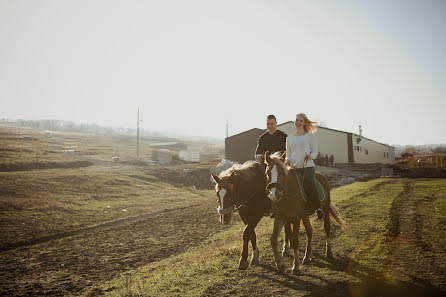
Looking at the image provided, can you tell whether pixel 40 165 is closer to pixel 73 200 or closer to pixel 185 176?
pixel 73 200

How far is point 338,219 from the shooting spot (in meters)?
7.86

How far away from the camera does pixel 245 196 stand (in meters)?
6.57

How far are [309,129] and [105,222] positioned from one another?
44.9 ft

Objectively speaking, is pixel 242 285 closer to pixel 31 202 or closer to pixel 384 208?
pixel 384 208

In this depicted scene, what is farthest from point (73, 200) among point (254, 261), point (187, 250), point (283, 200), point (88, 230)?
point (283, 200)

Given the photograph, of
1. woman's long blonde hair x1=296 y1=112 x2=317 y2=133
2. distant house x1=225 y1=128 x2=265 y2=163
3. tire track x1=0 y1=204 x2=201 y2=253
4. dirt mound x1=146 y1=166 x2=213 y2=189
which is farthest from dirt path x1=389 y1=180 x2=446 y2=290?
distant house x1=225 y1=128 x2=265 y2=163

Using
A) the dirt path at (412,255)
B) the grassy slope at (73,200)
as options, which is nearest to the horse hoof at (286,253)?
the dirt path at (412,255)

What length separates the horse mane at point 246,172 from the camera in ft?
21.6

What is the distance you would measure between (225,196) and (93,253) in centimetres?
749

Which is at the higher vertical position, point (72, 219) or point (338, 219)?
point (338, 219)

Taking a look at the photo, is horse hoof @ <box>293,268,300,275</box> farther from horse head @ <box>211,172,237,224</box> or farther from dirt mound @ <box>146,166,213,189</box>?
dirt mound @ <box>146,166,213,189</box>

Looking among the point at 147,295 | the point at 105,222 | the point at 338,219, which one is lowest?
the point at 105,222

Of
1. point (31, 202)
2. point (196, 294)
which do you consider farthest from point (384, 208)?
point (31, 202)

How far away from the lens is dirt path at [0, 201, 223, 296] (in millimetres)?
7945
